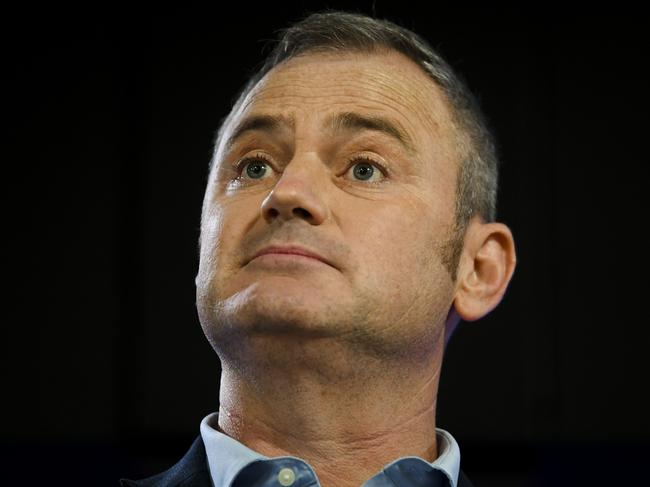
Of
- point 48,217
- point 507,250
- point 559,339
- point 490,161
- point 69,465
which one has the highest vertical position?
point 490,161

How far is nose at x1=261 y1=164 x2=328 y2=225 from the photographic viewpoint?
1.74 meters

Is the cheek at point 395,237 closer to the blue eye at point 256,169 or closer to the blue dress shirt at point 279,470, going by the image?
the blue eye at point 256,169

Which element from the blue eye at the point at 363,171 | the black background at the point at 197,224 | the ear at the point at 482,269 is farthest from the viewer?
the black background at the point at 197,224

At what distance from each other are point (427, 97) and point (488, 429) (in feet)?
5.06

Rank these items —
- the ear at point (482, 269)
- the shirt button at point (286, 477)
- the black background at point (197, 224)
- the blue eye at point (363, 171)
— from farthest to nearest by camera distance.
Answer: the black background at point (197, 224)
the ear at point (482, 269)
the blue eye at point (363, 171)
the shirt button at point (286, 477)

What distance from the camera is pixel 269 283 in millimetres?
1713

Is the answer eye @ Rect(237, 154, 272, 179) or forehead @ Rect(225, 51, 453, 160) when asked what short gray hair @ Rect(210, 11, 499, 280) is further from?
eye @ Rect(237, 154, 272, 179)

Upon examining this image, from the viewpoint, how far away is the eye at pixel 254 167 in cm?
193

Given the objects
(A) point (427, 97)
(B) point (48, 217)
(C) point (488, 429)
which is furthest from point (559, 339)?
(B) point (48, 217)

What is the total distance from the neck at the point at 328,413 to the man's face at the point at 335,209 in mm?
62

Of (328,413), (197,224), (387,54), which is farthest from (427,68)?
(197,224)

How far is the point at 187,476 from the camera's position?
177cm

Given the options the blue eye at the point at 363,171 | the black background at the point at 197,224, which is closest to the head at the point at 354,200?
the blue eye at the point at 363,171

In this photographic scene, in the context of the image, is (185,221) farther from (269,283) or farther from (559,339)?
(269,283)
